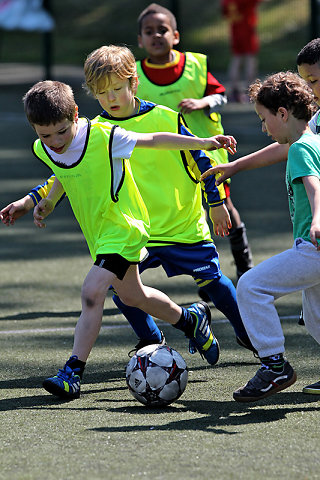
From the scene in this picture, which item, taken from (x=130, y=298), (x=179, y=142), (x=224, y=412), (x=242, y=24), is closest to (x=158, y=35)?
(x=179, y=142)

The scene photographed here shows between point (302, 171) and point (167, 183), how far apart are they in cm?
116

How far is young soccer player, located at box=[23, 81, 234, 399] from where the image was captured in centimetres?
444

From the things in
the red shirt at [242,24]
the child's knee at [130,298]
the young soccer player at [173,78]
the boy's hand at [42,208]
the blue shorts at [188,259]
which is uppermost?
the red shirt at [242,24]

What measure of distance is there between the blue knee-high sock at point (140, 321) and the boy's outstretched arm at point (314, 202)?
129 cm

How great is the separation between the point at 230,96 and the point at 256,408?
13.8 m

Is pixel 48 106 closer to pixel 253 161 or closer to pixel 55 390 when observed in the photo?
pixel 253 161

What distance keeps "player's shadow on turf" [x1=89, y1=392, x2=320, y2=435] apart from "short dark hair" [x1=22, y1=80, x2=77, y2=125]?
4.51 ft

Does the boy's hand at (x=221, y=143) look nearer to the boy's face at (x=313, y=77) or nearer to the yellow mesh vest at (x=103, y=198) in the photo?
the yellow mesh vest at (x=103, y=198)

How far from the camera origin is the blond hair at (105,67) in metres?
4.67

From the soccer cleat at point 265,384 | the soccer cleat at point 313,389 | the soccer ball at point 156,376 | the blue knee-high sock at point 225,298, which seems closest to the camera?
the soccer cleat at point 265,384

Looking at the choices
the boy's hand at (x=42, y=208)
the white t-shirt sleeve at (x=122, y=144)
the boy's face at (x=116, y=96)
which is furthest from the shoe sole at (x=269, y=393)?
the boy's face at (x=116, y=96)

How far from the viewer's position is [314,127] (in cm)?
472

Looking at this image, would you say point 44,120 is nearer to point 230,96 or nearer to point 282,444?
point 282,444

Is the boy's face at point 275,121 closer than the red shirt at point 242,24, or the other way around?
the boy's face at point 275,121
